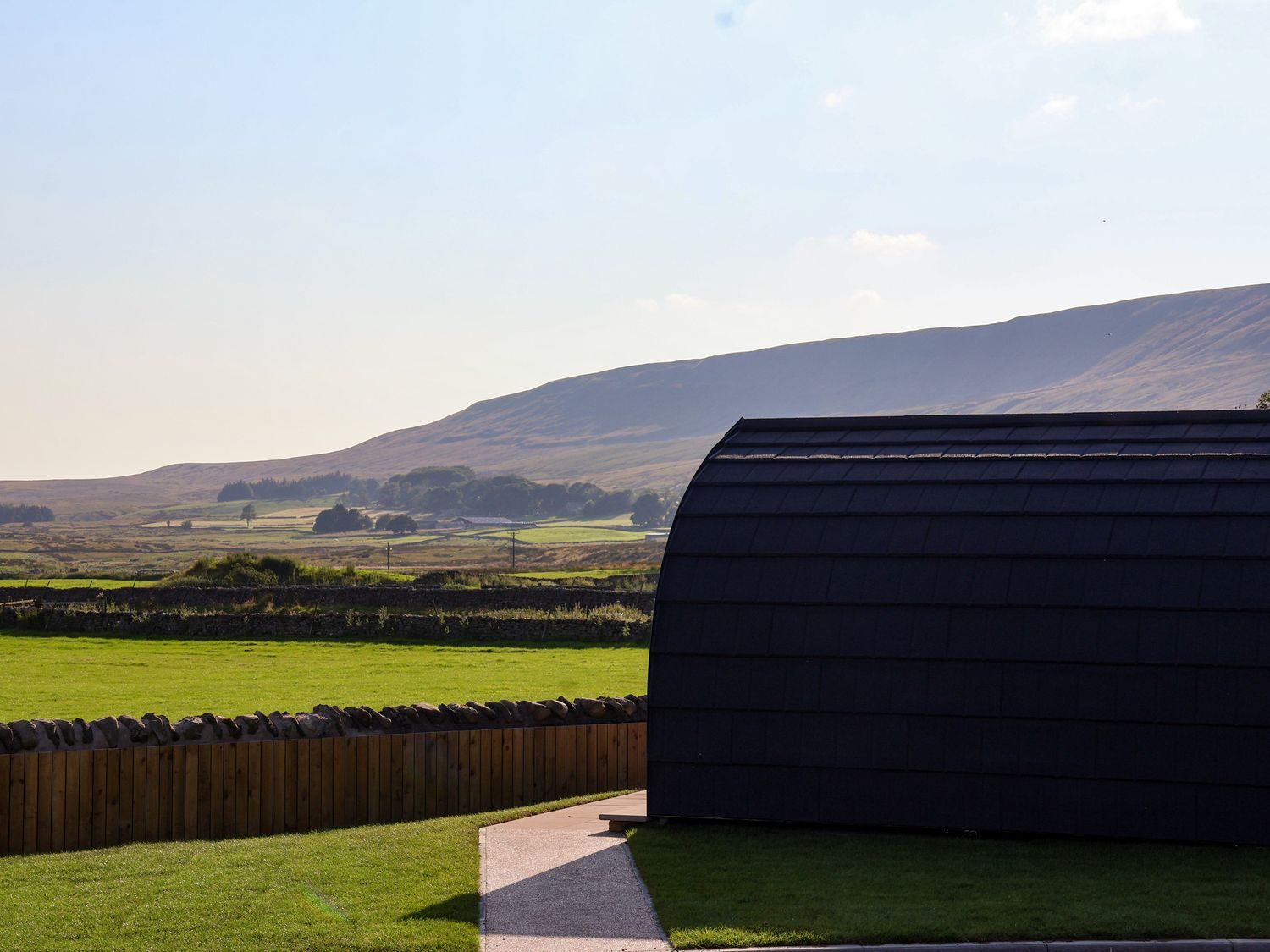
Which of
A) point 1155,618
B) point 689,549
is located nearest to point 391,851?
point 689,549

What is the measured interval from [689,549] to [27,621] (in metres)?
32.8

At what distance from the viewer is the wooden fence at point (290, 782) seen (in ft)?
51.1

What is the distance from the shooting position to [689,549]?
15836 millimetres

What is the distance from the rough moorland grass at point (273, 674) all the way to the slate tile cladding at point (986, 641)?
1111 centimetres

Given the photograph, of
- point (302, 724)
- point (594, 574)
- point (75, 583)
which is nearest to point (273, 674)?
point (302, 724)

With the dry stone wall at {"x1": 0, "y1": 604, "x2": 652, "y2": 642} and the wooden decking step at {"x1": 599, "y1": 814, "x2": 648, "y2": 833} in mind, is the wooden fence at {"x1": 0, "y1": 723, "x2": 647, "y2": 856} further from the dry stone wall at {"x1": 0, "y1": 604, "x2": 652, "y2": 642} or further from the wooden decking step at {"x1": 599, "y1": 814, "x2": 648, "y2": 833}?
the dry stone wall at {"x1": 0, "y1": 604, "x2": 652, "y2": 642}

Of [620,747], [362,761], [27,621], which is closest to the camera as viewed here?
[362,761]

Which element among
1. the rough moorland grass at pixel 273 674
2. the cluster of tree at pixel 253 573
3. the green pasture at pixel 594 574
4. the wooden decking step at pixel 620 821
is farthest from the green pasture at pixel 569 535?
the wooden decking step at pixel 620 821

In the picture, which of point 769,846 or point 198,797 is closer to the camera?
point 769,846

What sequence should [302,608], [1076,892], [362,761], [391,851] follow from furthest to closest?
[302,608]
[362,761]
[391,851]
[1076,892]

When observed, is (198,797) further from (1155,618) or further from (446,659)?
(446,659)

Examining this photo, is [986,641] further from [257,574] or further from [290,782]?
[257,574]

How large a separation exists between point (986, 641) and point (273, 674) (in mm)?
21419

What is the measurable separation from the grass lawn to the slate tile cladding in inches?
19.6
